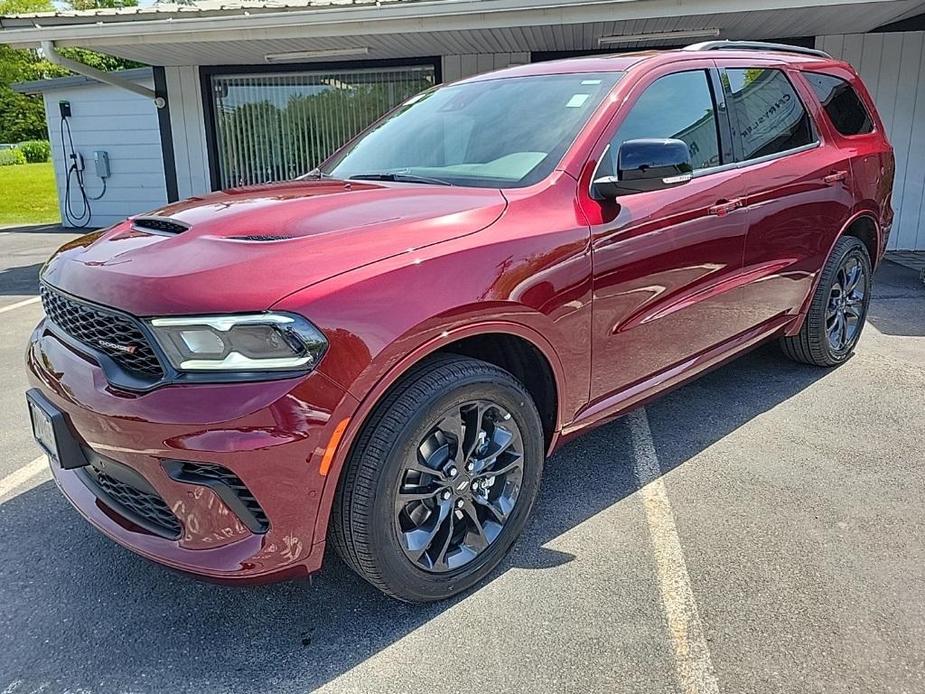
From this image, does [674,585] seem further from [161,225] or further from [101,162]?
[101,162]

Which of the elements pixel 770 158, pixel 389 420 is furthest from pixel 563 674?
pixel 770 158

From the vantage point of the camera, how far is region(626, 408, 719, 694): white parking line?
214 cm

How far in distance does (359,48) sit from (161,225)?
7262 mm

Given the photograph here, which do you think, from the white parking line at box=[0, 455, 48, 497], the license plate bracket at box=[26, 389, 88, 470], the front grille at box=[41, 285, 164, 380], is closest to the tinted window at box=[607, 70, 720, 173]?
the front grille at box=[41, 285, 164, 380]

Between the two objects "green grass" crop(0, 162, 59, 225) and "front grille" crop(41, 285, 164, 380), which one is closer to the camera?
"front grille" crop(41, 285, 164, 380)

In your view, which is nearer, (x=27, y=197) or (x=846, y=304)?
(x=846, y=304)

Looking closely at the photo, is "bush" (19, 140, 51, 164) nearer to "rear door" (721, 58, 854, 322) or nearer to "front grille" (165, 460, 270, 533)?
"rear door" (721, 58, 854, 322)

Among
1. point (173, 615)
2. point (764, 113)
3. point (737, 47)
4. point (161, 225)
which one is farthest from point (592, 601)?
point (737, 47)

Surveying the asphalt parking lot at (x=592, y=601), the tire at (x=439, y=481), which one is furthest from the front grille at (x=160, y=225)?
the asphalt parking lot at (x=592, y=601)

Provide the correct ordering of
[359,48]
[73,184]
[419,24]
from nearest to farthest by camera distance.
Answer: [419,24] → [359,48] → [73,184]

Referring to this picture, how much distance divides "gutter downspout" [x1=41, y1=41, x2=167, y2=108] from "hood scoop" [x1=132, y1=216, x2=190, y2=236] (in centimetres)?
774

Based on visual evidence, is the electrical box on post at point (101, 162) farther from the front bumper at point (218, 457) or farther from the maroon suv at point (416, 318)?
the front bumper at point (218, 457)

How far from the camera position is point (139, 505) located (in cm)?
224

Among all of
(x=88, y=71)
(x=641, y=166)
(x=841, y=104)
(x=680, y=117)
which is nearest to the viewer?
(x=641, y=166)
